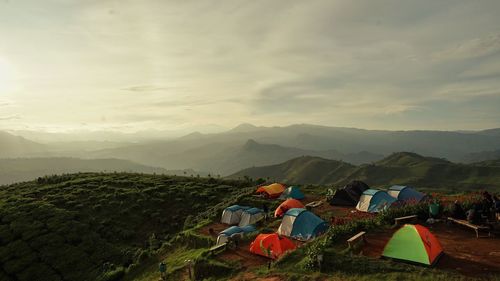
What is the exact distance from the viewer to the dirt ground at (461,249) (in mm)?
13633

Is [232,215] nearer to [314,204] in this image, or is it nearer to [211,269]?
[314,204]

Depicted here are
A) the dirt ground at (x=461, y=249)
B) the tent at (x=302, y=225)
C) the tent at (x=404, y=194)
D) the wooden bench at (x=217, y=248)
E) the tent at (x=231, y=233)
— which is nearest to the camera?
the dirt ground at (x=461, y=249)

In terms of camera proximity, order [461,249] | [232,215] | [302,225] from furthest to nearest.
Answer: [232,215], [302,225], [461,249]

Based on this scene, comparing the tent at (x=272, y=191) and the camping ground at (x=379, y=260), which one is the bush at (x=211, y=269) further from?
the tent at (x=272, y=191)

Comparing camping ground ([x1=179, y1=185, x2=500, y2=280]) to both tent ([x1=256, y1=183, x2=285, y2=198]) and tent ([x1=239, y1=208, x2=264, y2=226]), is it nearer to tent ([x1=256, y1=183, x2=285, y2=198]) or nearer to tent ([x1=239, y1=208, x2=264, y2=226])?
tent ([x1=239, y1=208, x2=264, y2=226])

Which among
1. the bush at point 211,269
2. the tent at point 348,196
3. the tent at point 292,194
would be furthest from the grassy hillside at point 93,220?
the tent at point 348,196

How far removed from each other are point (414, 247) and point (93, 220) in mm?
32074

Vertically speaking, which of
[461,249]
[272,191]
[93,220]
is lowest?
[93,220]

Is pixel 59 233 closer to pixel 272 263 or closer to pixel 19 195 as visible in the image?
pixel 19 195

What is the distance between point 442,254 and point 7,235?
36220 millimetres

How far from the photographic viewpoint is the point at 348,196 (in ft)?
107

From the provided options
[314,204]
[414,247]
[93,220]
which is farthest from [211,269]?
[93,220]

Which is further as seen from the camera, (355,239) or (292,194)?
(292,194)

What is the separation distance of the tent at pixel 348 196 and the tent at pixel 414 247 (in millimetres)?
16526
